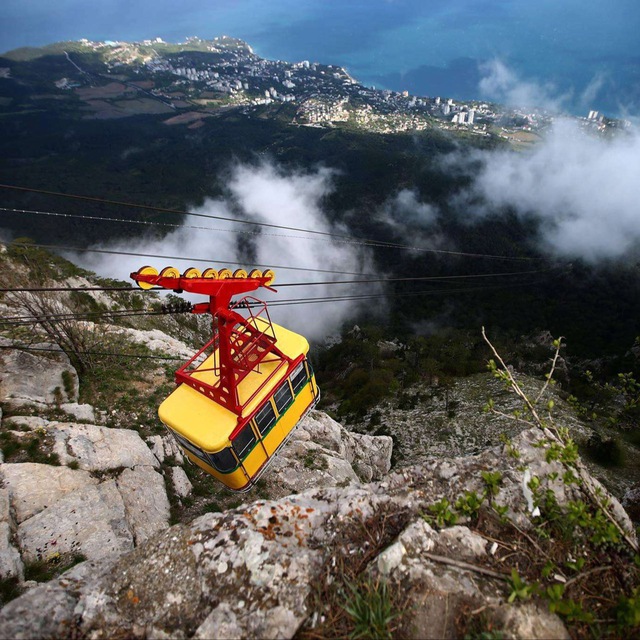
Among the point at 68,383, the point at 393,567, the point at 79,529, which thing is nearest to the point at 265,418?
Answer: the point at 79,529

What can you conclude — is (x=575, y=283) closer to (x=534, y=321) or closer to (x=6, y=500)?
(x=534, y=321)

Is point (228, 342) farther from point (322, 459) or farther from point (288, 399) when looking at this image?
point (322, 459)

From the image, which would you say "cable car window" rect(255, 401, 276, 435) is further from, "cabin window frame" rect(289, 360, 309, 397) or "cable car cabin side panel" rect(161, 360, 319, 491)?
"cabin window frame" rect(289, 360, 309, 397)

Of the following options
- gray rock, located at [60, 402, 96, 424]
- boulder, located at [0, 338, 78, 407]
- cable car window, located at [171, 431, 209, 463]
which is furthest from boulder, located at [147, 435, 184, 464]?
boulder, located at [0, 338, 78, 407]

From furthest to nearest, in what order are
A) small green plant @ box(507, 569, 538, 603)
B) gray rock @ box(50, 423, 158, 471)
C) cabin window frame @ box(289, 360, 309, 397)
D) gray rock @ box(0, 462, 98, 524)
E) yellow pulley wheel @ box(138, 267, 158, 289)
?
cabin window frame @ box(289, 360, 309, 397) < gray rock @ box(50, 423, 158, 471) < gray rock @ box(0, 462, 98, 524) < yellow pulley wheel @ box(138, 267, 158, 289) < small green plant @ box(507, 569, 538, 603)

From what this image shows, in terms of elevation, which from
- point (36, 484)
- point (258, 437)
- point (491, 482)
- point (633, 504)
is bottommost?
point (633, 504)

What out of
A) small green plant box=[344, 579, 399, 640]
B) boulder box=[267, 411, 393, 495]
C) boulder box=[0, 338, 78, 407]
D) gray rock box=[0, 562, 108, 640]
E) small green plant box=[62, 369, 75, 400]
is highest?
small green plant box=[344, 579, 399, 640]
